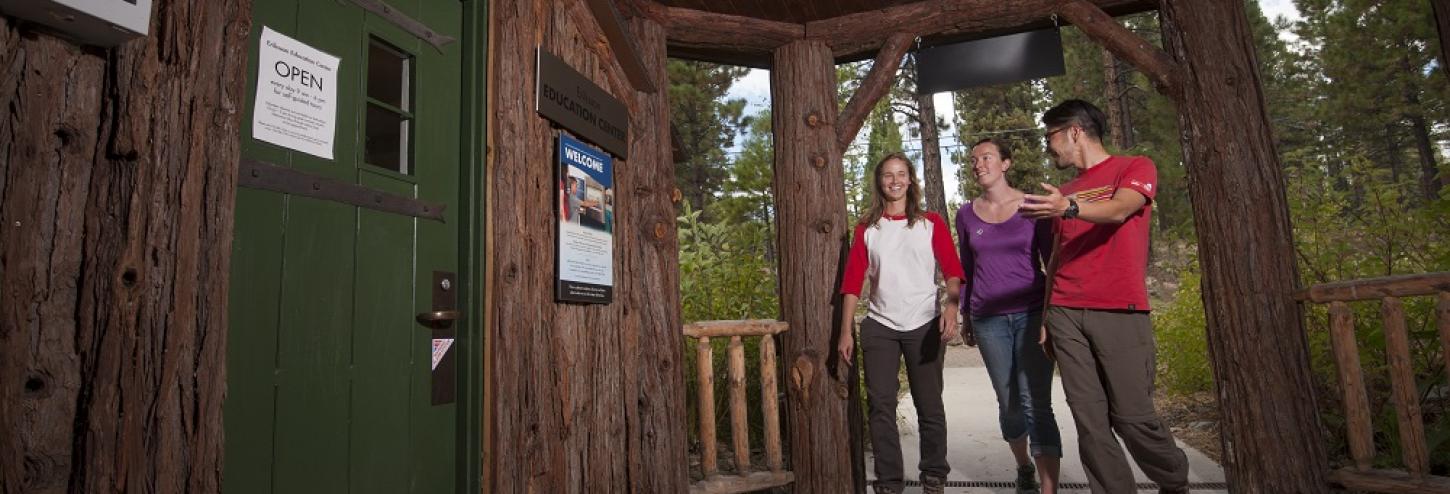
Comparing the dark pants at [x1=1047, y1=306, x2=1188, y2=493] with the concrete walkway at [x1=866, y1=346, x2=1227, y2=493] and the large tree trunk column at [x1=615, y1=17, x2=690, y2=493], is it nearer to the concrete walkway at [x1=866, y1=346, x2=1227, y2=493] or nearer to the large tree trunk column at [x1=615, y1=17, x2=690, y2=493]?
the concrete walkway at [x1=866, y1=346, x2=1227, y2=493]

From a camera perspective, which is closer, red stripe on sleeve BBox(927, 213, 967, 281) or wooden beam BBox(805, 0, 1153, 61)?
red stripe on sleeve BBox(927, 213, 967, 281)

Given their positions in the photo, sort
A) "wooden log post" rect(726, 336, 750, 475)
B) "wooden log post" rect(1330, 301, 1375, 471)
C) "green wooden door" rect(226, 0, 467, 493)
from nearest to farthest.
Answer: "green wooden door" rect(226, 0, 467, 493)
"wooden log post" rect(1330, 301, 1375, 471)
"wooden log post" rect(726, 336, 750, 475)

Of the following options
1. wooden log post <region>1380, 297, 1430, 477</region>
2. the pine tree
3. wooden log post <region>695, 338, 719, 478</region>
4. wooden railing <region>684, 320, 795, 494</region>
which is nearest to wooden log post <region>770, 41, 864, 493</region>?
wooden railing <region>684, 320, 795, 494</region>

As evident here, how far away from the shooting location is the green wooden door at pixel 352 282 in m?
1.80

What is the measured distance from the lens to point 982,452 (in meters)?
5.00

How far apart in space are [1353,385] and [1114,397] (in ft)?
4.60

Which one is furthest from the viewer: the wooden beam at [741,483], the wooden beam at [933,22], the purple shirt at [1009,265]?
the wooden beam at [933,22]

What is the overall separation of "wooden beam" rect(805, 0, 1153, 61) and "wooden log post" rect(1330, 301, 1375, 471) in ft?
6.54

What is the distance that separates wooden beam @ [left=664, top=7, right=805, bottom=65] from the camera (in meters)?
4.34

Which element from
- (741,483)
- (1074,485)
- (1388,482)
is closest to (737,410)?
(741,483)

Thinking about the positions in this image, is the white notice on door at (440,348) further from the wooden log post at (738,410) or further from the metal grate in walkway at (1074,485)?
the metal grate in walkway at (1074,485)

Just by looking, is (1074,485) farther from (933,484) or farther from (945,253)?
(945,253)

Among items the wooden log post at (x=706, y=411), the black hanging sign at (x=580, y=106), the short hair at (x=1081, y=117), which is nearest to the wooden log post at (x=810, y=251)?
the wooden log post at (x=706, y=411)

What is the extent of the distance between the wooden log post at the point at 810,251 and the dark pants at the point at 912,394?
63cm
